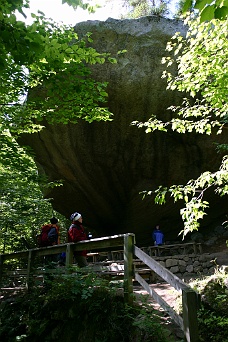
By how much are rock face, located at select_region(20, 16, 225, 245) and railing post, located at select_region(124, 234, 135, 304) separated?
327 inches

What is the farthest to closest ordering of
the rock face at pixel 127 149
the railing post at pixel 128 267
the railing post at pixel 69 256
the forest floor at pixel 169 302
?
the rock face at pixel 127 149
the railing post at pixel 69 256
the railing post at pixel 128 267
the forest floor at pixel 169 302

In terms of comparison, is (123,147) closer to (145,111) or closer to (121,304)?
(145,111)

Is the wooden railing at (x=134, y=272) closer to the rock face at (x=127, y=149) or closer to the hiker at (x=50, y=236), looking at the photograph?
the hiker at (x=50, y=236)

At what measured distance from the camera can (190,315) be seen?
3.00m

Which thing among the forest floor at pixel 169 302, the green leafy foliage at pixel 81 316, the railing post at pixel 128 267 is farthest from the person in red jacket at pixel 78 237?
the railing post at pixel 128 267

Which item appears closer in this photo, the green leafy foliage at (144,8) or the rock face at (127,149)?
the rock face at (127,149)

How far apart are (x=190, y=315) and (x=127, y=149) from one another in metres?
10.4

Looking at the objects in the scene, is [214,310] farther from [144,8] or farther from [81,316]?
[144,8]

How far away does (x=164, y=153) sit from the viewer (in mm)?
13188

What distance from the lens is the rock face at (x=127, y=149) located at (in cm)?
1171

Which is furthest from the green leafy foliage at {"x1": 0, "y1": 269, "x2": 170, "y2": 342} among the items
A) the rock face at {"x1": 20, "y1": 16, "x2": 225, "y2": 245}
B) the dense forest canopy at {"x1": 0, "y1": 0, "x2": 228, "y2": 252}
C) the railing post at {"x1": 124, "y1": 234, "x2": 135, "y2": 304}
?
the rock face at {"x1": 20, "y1": 16, "x2": 225, "y2": 245}

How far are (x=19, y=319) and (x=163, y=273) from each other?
11.3 ft

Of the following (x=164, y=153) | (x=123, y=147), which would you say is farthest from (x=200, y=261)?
(x=123, y=147)

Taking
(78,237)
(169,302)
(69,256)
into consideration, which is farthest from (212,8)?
(78,237)
